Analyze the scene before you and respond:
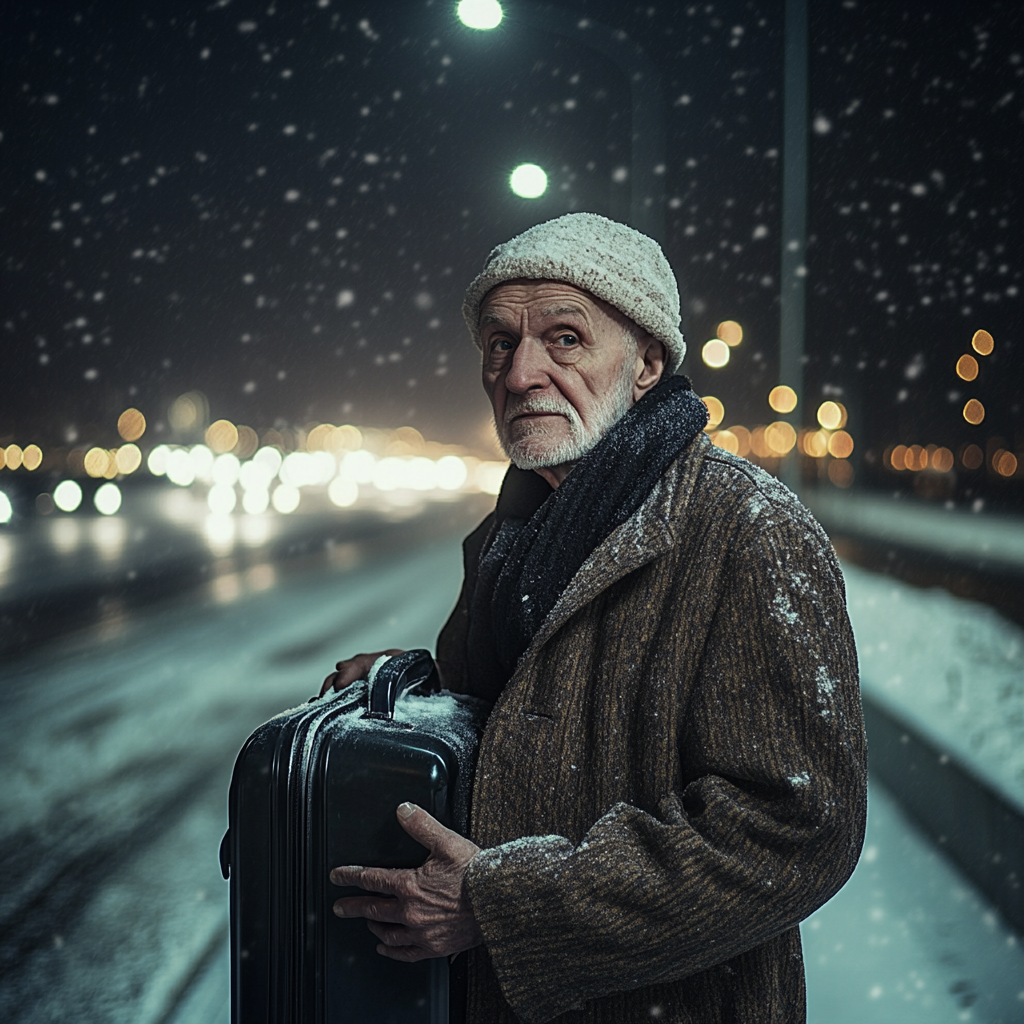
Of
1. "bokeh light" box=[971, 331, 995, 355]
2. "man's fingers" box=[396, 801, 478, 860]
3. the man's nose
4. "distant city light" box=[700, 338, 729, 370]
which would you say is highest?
"bokeh light" box=[971, 331, 995, 355]

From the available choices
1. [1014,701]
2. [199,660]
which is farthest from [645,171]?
[199,660]

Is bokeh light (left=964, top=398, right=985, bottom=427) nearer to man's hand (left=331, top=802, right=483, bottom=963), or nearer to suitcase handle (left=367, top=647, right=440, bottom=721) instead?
suitcase handle (left=367, top=647, right=440, bottom=721)

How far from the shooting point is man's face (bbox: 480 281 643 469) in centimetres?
176

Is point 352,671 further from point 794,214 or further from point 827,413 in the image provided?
point 827,413

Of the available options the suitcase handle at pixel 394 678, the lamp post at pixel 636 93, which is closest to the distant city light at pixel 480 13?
the lamp post at pixel 636 93

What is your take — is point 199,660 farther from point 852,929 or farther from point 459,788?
point 459,788

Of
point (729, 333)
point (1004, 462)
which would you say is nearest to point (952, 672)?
point (729, 333)

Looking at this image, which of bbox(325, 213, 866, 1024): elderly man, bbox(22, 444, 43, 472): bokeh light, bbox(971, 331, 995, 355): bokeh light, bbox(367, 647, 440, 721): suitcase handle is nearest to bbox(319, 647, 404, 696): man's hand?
bbox(367, 647, 440, 721): suitcase handle

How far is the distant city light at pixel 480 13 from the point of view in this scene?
474cm

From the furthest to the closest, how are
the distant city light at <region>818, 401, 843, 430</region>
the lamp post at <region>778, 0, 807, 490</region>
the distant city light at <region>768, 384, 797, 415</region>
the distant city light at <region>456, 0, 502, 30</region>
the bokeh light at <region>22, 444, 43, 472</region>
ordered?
the bokeh light at <region>22, 444, 43, 472</region> < the distant city light at <region>818, 401, 843, 430</region> < the distant city light at <region>768, 384, 797, 415</region> < the lamp post at <region>778, 0, 807, 490</region> < the distant city light at <region>456, 0, 502, 30</region>

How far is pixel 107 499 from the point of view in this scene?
36469mm

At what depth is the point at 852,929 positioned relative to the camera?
3.58m

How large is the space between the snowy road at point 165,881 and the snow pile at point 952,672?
0.53 metres

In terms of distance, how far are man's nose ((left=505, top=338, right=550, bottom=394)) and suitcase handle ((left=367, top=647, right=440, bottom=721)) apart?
61cm
